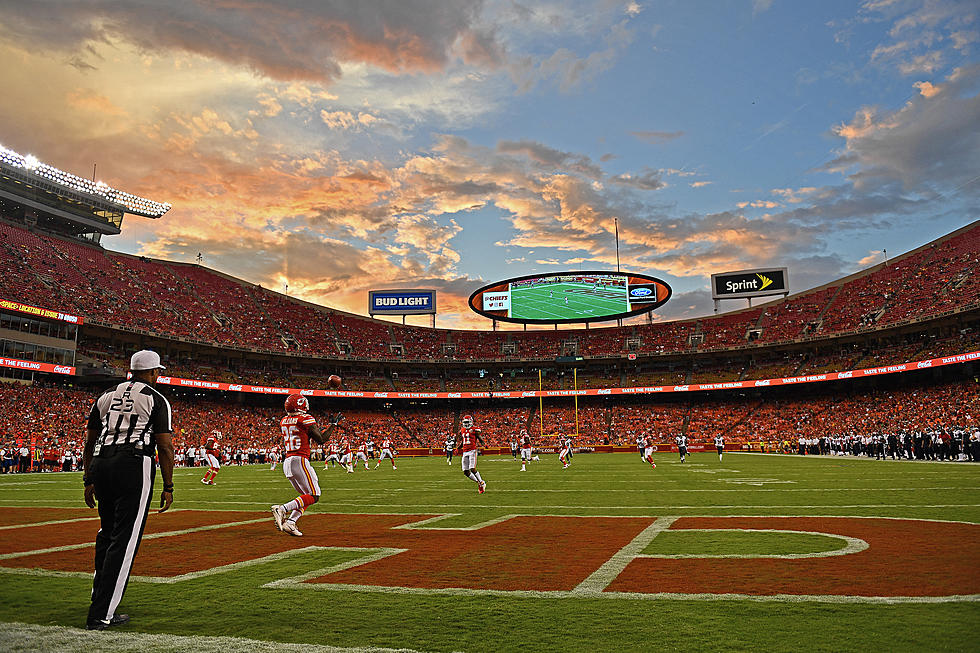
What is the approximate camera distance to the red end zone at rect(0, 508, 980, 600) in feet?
16.5

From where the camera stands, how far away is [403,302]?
2640 inches

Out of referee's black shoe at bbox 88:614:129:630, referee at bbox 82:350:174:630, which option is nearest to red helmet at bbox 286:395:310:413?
referee at bbox 82:350:174:630

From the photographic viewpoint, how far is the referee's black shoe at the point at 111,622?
4070 mm

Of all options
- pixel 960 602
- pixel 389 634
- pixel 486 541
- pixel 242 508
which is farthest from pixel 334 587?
pixel 242 508

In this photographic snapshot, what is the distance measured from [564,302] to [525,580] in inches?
2152

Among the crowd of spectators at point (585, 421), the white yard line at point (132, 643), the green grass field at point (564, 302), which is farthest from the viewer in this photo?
the green grass field at point (564, 302)

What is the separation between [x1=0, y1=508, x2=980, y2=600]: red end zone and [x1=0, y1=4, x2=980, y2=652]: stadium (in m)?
0.05

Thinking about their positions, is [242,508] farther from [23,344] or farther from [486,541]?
[23,344]

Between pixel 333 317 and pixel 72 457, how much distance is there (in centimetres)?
3956

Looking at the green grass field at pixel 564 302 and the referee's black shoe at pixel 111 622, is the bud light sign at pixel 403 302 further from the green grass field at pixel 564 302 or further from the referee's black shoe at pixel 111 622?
the referee's black shoe at pixel 111 622

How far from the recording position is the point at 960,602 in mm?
4281

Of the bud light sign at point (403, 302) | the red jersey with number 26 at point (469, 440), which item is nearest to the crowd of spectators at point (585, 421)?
the bud light sign at point (403, 302)

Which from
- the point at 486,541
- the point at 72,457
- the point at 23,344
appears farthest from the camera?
the point at 23,344

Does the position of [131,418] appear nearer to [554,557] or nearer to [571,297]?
[554,557]
